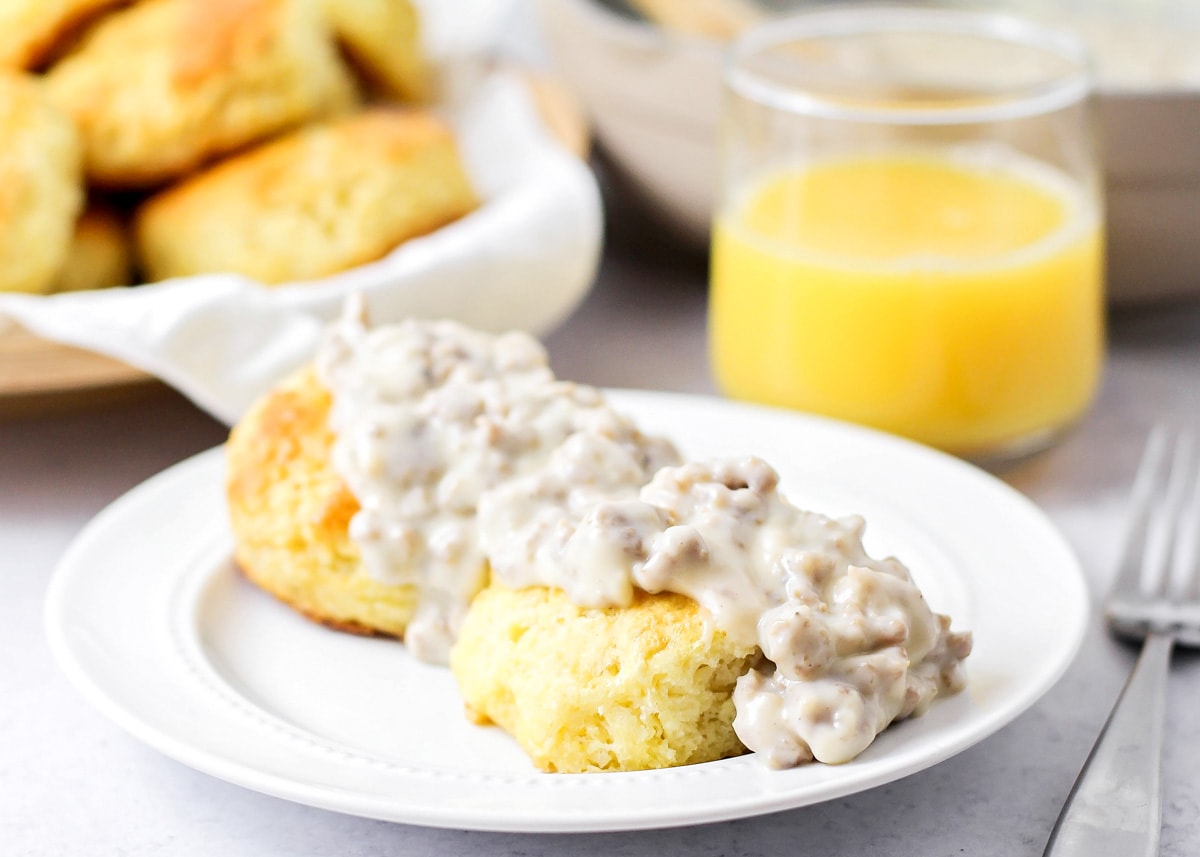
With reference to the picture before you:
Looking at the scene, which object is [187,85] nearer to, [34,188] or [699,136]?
[34,188]

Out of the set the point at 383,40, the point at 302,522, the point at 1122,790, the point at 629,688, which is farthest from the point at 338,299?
the point at 1122,790

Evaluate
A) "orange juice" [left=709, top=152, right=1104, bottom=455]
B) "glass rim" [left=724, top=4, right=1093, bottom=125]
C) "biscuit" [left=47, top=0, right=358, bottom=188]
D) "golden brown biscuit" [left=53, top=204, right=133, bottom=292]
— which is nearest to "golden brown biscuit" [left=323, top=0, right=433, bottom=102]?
"biscuit" [left=47, top=0, right=358, bottom=188]

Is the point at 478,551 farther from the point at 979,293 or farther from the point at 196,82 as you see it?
the point at 196,82

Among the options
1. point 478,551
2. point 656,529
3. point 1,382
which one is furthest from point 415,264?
point 656,529

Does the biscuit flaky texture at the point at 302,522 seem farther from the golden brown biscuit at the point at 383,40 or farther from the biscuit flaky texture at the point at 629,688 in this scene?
the golden brown biscuit at the point at 383,40

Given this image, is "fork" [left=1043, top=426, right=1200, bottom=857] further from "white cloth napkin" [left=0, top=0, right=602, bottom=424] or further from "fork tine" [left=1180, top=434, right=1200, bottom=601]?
"white cloth napkin" [left=0, top=0, right=602, bottom=424]
